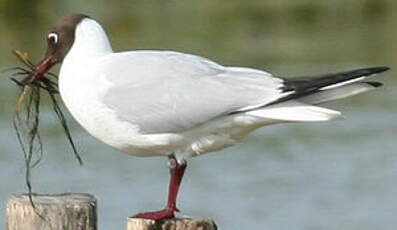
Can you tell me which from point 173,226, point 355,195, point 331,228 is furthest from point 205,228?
point 355,195

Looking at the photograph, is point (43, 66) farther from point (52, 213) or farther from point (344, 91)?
point (344, 91)

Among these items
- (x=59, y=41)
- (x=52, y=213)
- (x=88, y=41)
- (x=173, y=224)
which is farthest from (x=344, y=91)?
(x=52, y=213)

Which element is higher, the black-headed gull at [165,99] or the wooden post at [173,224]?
the black-headed gull at [165,99]

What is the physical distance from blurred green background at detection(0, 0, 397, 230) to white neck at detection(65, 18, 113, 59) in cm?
475

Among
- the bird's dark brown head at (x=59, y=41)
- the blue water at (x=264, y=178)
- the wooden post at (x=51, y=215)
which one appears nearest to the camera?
the wooden post at (x=51, y=215)

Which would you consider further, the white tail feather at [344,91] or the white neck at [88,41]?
the white neck at [88,41]

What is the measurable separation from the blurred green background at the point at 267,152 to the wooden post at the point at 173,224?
197 inches

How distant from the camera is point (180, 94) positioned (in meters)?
5.22

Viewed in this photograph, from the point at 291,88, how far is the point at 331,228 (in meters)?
5.59

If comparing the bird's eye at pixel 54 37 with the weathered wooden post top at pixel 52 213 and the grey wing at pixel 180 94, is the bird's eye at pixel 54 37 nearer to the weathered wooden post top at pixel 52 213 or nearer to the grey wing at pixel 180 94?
the grey wing at pixel 180 94

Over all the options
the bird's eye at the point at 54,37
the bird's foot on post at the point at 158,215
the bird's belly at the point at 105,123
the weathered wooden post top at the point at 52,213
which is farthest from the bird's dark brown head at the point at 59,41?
the weathered wooden post top at the point at 52,213

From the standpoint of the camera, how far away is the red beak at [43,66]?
5.32 meters

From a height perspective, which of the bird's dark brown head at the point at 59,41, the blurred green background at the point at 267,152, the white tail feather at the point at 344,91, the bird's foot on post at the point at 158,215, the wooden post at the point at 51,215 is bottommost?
the blurred green background at the point at 267,152

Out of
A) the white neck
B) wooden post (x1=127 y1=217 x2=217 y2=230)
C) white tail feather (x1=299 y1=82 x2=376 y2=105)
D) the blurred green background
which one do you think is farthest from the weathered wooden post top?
the blurred green background
